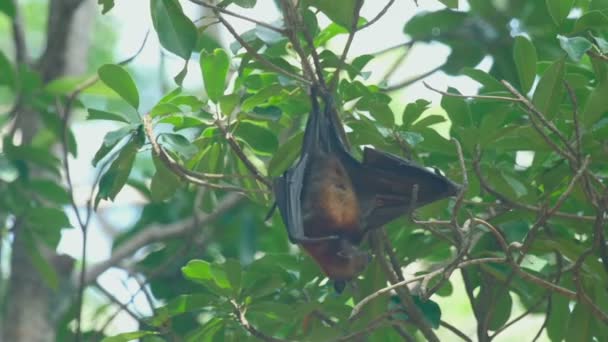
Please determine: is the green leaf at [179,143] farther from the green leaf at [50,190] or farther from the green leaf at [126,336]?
the green leaf at [50,190]

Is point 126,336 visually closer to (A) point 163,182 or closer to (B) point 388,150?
(A) point 163,182

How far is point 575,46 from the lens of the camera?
10.5ft

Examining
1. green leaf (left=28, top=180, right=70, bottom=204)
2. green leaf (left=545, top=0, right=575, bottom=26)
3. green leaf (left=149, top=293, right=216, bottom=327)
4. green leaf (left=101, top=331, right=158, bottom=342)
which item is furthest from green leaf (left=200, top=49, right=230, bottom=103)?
green leaf (left=28, top=180, right=70, bottom=204)

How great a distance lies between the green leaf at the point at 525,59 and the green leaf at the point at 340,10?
0.55 meters

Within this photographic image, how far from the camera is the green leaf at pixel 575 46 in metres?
3.15

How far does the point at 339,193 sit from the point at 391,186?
199mm

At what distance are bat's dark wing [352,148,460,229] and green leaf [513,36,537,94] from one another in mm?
424

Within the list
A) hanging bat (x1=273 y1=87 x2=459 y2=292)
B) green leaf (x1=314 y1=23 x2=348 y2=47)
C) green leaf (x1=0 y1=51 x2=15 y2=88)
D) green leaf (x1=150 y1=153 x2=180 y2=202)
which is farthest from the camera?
green leaf (x1=0 y1=51 x2=15 y2=88)

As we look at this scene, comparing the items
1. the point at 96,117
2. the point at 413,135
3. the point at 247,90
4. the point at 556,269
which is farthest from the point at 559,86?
the point at 96,117

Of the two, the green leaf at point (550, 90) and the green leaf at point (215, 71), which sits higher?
the green leaf at point (215, 71)

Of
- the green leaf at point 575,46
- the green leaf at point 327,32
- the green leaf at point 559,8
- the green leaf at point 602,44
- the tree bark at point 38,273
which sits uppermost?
the green leaf at point 327,32

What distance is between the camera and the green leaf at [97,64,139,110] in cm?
383

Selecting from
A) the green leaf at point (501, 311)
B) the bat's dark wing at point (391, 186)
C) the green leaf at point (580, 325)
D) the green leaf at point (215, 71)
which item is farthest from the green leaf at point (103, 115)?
the green leaf at point (580, 325)

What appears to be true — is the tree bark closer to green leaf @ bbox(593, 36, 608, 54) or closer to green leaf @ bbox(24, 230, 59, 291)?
green leaf @ bbox(24, 230, 59, 291)
